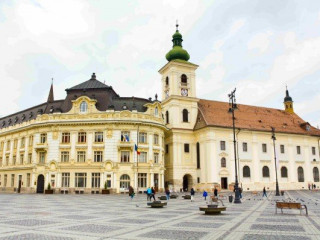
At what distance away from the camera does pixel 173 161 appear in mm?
59844

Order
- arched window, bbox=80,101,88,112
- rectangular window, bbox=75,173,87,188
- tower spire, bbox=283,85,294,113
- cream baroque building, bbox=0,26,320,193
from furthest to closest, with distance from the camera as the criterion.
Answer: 1. tower spire, bbox=283,85,294,113
2. arched window, bbox=80,101,88,112
3. cream baroque building, bbox=0,26,320,193
4. rectangular window, bbox=75,173,87,188

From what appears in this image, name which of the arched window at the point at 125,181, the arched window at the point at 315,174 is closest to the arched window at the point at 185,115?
the arched window at the point at 125,181

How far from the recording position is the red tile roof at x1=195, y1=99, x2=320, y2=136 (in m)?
62.5

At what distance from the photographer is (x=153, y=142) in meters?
52.7

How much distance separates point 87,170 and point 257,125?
36141 mm

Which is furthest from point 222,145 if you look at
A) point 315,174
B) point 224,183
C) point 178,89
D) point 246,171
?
point 315,174

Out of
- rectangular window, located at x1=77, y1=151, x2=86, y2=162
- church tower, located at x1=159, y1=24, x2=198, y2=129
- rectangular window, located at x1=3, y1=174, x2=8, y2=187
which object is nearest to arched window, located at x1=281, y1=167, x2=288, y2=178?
church tower, located at x1=159, y1=24, x2=198, y2=129

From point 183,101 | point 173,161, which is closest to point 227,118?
point 183,101

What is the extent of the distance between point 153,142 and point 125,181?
7943 millimetres

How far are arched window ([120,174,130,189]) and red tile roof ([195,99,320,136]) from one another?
1862 centimetres

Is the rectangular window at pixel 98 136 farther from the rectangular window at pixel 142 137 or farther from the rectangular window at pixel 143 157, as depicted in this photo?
the rectangular window at pixel 143 157

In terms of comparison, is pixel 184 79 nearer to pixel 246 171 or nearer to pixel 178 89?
pixel 178 89

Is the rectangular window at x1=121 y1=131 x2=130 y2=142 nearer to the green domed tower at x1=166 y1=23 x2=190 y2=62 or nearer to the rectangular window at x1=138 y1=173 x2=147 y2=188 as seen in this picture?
the rectangular window at x1=138 y1=173 x2=147 y2=188

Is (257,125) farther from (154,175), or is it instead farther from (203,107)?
(154,175)
